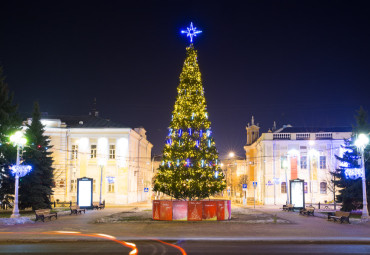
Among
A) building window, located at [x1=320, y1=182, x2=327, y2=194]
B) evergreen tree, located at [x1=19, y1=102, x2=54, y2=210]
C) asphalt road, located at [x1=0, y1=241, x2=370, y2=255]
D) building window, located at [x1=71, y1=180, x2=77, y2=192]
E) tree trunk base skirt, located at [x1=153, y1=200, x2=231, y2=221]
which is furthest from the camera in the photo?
building window, located at [x1=320, y1=182, x2=327, y2=194]

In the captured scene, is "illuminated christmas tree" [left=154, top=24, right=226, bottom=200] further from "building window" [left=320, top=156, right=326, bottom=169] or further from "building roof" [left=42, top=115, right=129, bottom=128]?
"building window" [left=320, top=156, right=326, bottom=169]

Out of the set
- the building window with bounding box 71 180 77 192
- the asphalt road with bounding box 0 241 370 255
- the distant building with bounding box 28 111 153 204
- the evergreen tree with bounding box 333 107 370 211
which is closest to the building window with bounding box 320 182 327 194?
the evergreen tree with bounding box 333 107 370 211

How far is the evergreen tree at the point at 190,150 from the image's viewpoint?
28.6m

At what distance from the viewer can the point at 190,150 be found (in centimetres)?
2881

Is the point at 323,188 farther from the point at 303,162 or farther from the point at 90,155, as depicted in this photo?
the point at 90,155

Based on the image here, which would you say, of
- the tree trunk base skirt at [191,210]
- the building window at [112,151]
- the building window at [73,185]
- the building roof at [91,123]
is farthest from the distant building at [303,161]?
the tree trunk base skirt at [191,210]

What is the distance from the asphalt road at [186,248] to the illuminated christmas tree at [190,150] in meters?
10.8

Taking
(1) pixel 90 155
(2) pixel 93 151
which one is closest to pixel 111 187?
(1) pixel 90 155

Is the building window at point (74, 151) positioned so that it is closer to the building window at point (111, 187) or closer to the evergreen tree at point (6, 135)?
the building window at point (111, 187)

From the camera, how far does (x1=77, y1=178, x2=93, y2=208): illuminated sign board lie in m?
43.4

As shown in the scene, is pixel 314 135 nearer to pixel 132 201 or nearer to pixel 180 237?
pixel 132 201

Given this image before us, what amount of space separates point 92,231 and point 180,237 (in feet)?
17.7

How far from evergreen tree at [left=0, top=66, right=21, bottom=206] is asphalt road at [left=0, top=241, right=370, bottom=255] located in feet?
64.6

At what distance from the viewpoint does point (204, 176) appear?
2864 centimetres
